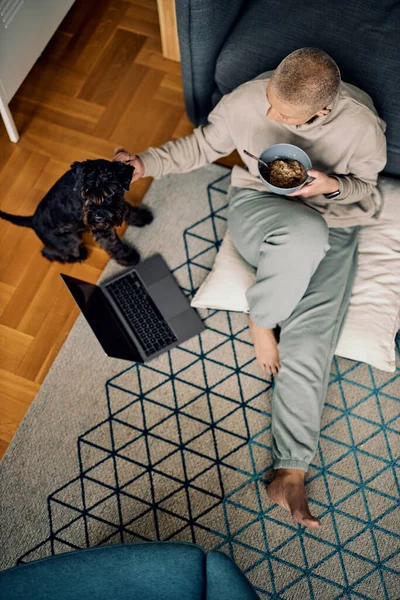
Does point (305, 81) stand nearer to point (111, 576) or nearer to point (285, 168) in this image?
point (285, 168)

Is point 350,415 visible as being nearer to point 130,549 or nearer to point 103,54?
point 130,549

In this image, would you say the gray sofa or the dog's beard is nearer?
the dog's beard

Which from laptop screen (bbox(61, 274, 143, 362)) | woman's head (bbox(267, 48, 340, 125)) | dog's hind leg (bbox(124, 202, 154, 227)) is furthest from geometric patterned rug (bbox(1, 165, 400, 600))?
woman's head (bbox(267, 48, 340, 125))

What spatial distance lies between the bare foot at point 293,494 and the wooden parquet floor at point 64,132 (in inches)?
36.9

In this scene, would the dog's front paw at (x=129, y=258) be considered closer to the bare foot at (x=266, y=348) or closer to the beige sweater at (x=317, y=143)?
the beige sweater at (x=317, y=143)

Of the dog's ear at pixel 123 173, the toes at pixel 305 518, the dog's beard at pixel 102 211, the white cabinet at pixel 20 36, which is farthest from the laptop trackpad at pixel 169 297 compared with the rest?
the white cabinet at pixel 20 36

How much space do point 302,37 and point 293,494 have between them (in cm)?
151

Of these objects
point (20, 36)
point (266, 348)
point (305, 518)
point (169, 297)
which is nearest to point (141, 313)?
point (169, 297)

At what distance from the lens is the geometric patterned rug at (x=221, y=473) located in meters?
1.82

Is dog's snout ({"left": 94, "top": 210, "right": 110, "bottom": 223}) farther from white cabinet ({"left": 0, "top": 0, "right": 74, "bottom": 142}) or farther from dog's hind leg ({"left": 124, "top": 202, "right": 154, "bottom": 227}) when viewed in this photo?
white cabinet ({"left": 0, "top": 0, "right": 74, "bottom": 142})

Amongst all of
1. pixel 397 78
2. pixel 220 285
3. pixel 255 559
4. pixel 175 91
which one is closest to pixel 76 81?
pixel 175 91

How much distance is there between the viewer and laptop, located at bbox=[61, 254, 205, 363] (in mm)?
2035

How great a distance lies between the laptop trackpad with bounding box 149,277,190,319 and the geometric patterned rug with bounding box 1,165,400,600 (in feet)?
0.35

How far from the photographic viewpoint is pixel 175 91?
7.93 ft
